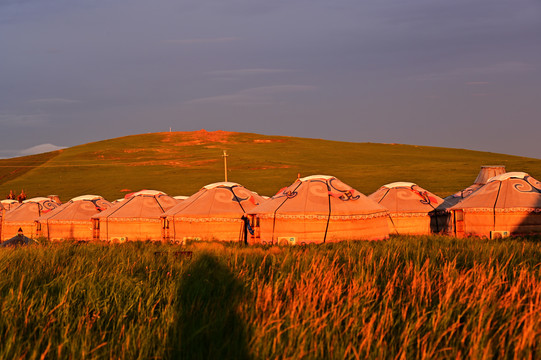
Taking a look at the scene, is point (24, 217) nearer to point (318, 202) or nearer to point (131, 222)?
point (131, 222)

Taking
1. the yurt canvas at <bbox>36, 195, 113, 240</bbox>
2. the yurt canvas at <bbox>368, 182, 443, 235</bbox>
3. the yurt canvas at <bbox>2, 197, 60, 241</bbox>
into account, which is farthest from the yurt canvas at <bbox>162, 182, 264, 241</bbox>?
the yurt canvas at <bbox>2, 197, 60, 241</bbox>

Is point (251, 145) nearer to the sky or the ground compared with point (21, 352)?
nearer to the sky

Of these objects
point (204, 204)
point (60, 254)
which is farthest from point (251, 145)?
point (60, 254)

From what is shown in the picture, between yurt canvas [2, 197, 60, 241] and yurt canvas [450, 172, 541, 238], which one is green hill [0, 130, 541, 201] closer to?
yurt canvas [2, 197, 60, 241]

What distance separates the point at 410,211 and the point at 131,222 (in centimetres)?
1550

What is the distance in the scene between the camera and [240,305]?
16.8ft

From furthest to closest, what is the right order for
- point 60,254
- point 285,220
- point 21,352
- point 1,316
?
point 285,220 → point 60,254 → point 1,316 → point 21,352

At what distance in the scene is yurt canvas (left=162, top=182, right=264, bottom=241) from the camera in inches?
998

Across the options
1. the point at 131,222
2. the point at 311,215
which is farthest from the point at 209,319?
the point at 131,222

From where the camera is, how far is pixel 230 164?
81.4 metres

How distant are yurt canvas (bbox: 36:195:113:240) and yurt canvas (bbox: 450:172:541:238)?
69.7 feet

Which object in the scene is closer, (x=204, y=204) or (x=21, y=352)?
(x=21, y=352)

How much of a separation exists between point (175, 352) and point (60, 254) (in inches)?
185

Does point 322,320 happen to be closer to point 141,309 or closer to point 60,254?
point 141,309
